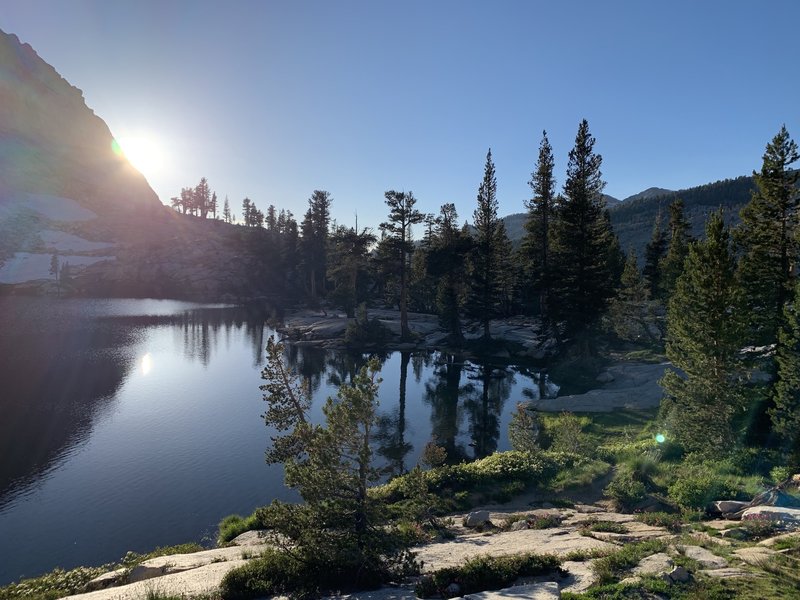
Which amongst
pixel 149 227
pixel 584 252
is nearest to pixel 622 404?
pixel 584 252

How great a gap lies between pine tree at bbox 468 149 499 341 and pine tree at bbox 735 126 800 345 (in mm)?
30891

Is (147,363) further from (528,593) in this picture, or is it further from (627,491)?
(528,593)

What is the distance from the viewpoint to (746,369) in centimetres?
2077

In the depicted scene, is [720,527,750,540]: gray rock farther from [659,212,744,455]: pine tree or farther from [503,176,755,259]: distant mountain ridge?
[503,176,755,259]: distant mountain ridge

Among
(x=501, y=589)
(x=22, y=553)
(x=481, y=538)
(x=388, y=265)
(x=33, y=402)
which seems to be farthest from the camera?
(x=388, y=265)

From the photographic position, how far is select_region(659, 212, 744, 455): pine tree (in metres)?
19.9

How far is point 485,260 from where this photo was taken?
5966 cm

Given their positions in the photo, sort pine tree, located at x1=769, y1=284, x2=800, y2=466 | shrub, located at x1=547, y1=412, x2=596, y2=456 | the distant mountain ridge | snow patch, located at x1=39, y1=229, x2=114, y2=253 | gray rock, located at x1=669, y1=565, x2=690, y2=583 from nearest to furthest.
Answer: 1. gray rock, located at x1=669, y1=565, x2=690, y2=583
2. pine tree, located at x1=769, y1=284, x2=800, y2=466
3. shrub, located at x1=547, y1=412, x2=596, y2=456
4. snow patch, located at x1=39, y1=229, x2=114, y2=253
5. the distant mountain ridge

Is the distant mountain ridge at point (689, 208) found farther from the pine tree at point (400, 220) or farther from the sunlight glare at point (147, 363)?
the sunlight glare at point (147, 363)

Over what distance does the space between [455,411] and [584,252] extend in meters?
20.5

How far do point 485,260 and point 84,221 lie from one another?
4979 inches

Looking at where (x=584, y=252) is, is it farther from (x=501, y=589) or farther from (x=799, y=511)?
(x=501, y=589)

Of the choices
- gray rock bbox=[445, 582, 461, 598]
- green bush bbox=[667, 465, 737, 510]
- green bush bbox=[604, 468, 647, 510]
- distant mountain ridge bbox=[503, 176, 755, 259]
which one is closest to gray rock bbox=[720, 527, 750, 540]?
green bush bbox=[667, 465, 737, 510]

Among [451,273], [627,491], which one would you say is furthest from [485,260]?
[627,491]
